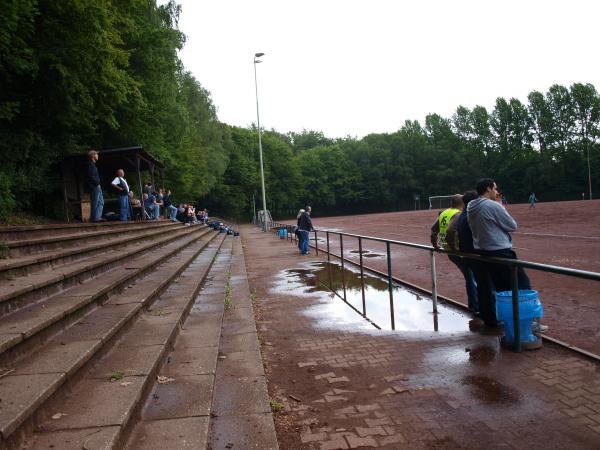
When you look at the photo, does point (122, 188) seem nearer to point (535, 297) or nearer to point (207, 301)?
point (207, 301)

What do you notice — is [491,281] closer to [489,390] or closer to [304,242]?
[489,390]

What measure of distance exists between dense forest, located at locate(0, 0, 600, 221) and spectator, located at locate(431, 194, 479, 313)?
28.7 feet

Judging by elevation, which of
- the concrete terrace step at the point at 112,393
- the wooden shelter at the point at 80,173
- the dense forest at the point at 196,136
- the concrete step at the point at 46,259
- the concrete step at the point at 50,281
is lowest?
the concrete terrace step at the point at 112,393

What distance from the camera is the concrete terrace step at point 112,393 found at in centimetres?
260

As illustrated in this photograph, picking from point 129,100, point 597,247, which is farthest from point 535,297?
point 129,100

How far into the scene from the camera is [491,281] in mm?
5480

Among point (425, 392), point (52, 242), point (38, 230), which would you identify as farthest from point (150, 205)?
point (425, 392)

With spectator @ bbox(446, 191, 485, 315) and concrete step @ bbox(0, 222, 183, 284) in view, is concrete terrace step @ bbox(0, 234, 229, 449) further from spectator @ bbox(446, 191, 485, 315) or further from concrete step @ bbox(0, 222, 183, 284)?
spectator @ bbox(446, 191, 485, 315)

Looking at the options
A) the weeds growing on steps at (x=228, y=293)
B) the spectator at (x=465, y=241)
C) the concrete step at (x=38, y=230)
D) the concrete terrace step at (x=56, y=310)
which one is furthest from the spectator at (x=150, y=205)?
the spectator at (x=465, y=241)

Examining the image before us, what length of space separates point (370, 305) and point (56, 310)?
4603mm

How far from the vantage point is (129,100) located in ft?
54.8

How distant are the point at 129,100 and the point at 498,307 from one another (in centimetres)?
1565

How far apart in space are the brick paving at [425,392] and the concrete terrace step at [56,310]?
1.96 meters

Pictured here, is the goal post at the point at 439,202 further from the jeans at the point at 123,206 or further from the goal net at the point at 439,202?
the jeans at the point at 123,206
